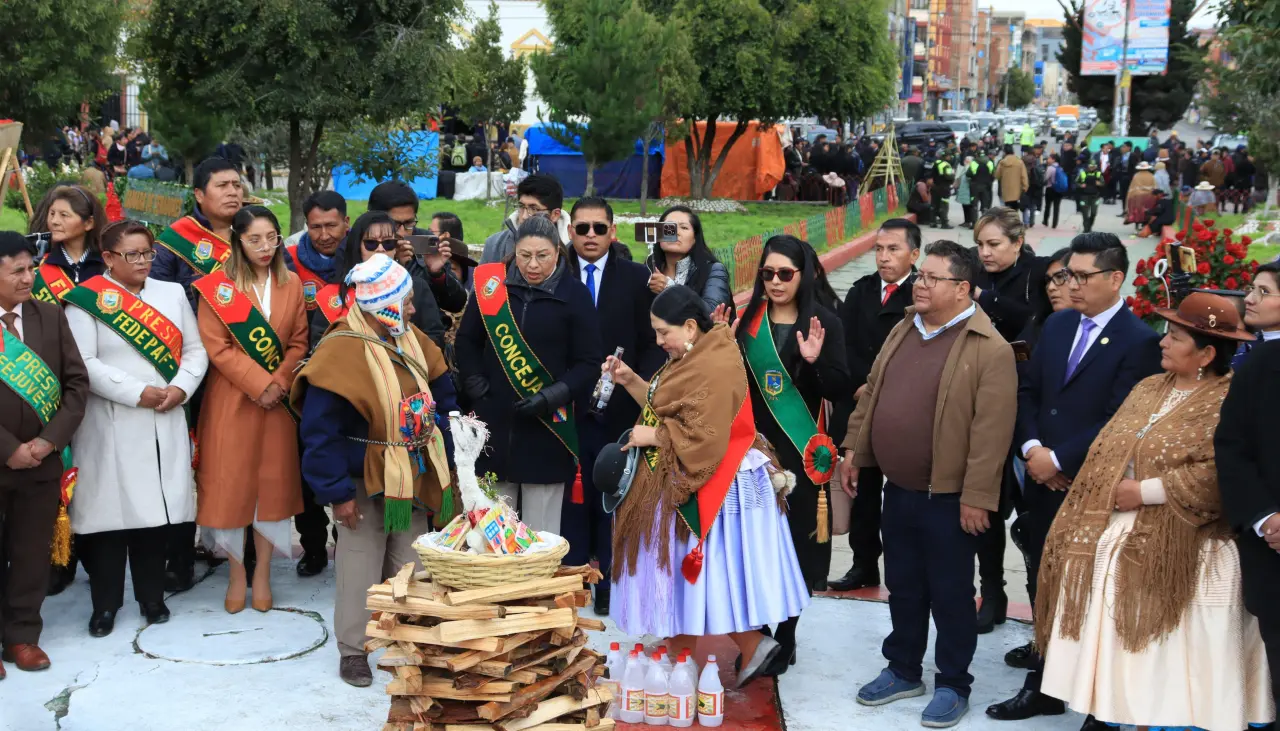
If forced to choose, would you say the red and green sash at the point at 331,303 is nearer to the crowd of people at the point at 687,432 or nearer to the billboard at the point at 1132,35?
the crowd of people at the point at 687,432

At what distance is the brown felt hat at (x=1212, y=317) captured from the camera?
470 cm

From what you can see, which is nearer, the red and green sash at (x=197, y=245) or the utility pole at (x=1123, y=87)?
the red and green sash at (x=197, y=245)

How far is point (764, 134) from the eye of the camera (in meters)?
34.5

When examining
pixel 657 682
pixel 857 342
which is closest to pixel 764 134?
pixel 857 342

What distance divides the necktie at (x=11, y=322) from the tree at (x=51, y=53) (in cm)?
1328

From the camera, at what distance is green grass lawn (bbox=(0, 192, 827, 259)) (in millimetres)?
22141

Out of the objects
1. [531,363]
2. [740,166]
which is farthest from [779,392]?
[740,166]

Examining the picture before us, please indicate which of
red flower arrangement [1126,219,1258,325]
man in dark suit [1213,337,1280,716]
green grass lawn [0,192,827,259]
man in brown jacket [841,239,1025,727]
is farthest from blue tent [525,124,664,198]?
man in dark suit [1213,337,1280,716]

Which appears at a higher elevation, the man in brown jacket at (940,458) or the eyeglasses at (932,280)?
the eyeglasses at (932,280)

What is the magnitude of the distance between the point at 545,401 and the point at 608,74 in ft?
69.5

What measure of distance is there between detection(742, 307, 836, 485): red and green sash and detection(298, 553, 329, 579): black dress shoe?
272 cm

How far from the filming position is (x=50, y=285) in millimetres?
6234

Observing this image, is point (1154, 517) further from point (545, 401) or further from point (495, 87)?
Answer: point (495, 87)

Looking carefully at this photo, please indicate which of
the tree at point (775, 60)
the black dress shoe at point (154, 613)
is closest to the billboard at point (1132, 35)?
the tree at point (775, 60)
